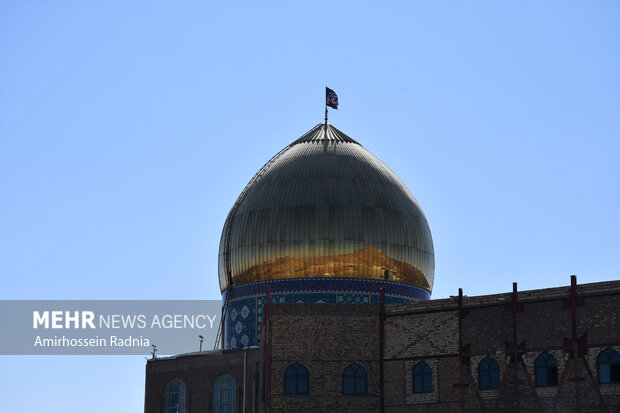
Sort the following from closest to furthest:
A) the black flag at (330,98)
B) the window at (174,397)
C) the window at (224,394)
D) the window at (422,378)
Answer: the window at (422,378)
the window at (224,394)
the window at (174,397)
the black flag at (330,98)

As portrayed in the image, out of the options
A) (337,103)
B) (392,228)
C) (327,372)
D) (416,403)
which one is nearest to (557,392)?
(416,403)

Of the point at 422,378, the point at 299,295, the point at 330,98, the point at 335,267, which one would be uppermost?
the point at 330,98

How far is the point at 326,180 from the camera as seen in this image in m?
40.4

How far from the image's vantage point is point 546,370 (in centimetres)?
3197

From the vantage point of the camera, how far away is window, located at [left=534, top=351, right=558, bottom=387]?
3180 centimetres

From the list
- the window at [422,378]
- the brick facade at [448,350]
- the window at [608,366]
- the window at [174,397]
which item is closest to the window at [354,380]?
the brick facade at [448,350]

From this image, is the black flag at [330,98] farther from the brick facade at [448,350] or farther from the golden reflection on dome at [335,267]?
the brick facade at [448,350]

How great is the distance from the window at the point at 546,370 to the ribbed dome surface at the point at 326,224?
8590 mm

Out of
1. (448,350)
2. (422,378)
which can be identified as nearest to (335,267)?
(422,378)

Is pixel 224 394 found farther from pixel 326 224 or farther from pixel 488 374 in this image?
pixel 488 374

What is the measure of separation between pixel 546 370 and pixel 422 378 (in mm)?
3978

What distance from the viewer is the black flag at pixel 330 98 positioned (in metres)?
44.5

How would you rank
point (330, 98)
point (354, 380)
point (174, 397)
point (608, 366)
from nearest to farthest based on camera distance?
point (608, 366), point (354, 380), point (174, 397), point (330, 98)

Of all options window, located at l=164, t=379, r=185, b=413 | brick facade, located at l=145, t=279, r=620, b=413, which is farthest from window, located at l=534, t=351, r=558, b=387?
window, located at l=164, t=379, r=185, b=413
